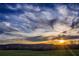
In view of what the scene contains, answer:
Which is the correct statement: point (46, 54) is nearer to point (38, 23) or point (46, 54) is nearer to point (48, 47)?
point (48, 47)

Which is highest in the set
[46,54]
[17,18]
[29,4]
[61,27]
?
[29,4]

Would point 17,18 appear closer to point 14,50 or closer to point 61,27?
point 14,50

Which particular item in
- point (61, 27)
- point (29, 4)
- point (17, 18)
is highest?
point (29, 4)

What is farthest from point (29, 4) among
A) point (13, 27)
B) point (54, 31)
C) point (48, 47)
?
point (48, 47)

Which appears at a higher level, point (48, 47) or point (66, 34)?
point (66, 34)

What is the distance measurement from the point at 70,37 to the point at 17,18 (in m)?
0.68

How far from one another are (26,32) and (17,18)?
0.20m

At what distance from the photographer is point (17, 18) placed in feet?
5.80

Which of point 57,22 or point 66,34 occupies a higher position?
point 57,22

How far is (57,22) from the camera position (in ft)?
5.79

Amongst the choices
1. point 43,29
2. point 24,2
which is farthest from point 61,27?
point 24,2

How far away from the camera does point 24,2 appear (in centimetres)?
177

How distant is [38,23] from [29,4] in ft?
0.84

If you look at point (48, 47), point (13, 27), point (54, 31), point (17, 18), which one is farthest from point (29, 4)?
point (48, 47)
